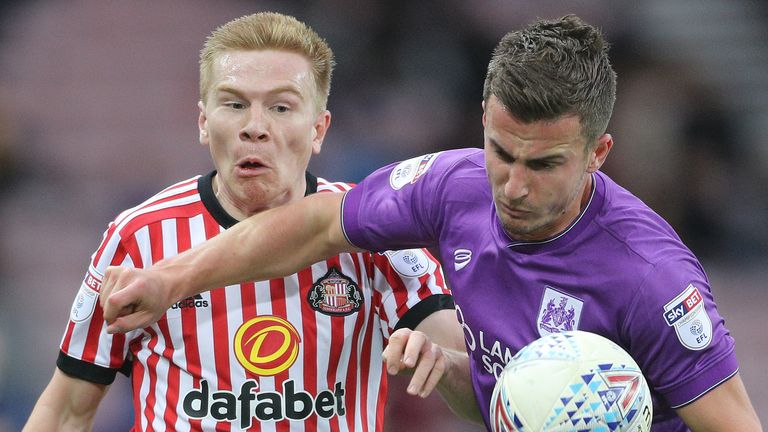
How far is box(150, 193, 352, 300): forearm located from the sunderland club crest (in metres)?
0.15

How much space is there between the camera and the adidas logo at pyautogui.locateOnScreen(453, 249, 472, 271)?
3.72m

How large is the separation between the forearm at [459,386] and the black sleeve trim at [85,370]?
1.22 m

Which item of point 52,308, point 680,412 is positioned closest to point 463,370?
point 680,412

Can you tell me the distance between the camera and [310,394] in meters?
3.95

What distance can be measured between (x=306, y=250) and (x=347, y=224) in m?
0.18

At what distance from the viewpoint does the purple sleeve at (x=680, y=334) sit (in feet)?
10.4

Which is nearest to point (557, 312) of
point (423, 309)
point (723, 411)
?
point (723, 411)

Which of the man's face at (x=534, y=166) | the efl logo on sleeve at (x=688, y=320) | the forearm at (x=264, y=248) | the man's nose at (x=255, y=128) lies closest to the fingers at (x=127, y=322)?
the forearm at (x=264, y=248)

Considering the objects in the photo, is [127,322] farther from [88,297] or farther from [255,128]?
[255,128]

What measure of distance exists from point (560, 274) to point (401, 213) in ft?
2.07

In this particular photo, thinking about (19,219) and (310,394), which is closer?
(310,394)

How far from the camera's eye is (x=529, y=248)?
357 centimetres

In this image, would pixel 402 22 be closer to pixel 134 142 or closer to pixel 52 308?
pixel 134 142

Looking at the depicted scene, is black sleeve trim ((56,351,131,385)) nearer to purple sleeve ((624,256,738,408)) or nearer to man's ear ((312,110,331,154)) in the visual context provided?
man's ear ((312,110,331,154))
